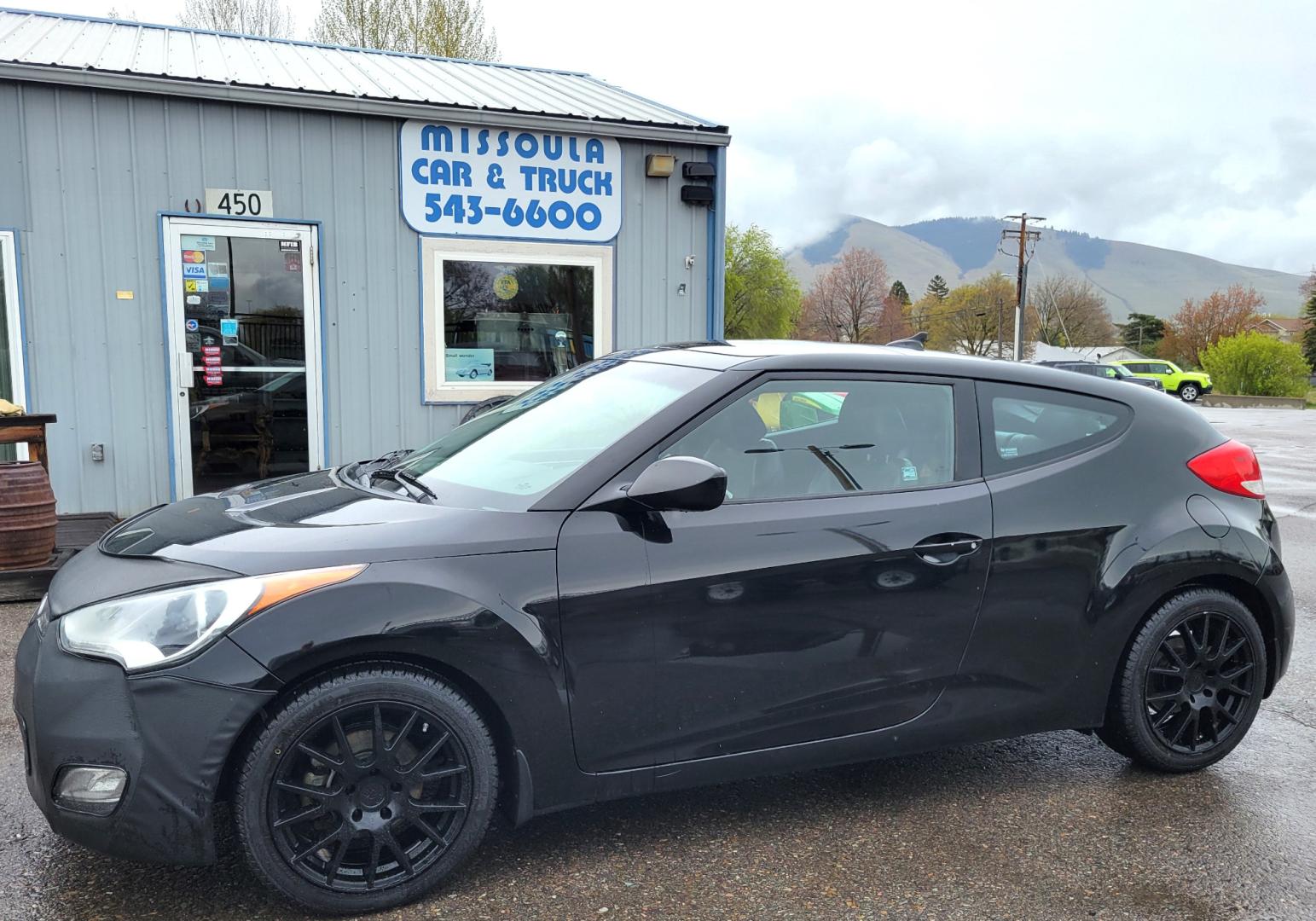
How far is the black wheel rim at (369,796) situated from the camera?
97.2 inches

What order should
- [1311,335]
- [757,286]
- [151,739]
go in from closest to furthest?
1. [151,739]
2. [1311,335]
3. [757,286]

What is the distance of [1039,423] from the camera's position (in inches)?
133

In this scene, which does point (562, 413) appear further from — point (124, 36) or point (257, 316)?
point (124, 36)

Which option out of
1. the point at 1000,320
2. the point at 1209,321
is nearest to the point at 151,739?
the point at 1000,320

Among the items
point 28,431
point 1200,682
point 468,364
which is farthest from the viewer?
point 468,364

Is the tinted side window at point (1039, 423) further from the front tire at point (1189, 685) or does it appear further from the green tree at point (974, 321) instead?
the green tree at point (974, 321)

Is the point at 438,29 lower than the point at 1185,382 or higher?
higher

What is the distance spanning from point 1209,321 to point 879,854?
291 feet

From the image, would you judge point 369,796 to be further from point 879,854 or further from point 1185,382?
point 1185,382

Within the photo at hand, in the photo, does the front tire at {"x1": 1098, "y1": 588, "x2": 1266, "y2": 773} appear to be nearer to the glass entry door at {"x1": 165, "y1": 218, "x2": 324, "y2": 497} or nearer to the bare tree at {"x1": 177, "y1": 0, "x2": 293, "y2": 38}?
the glass entry door at {"x1": 165, "y1": 218, "x2": 324, "y2": 497}

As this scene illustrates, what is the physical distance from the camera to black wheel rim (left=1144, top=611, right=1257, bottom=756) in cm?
343

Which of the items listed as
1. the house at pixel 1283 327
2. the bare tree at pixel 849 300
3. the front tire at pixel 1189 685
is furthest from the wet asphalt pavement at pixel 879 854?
the house at pixel 1283 327

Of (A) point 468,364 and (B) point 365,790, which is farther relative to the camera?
(A) point 468,364

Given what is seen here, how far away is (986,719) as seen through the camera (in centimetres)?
318
